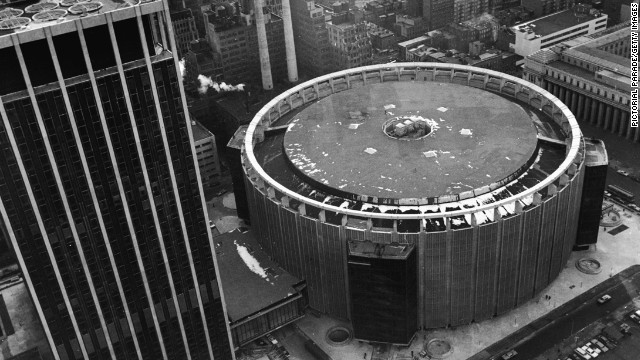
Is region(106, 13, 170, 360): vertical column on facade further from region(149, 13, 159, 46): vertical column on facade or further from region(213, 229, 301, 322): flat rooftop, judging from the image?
region(213, 229, 301, 322): flat rooftop

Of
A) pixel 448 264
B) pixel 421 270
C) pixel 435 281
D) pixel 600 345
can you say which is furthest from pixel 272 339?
pixel 600 345

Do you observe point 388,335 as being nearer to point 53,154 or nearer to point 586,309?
point 586,309

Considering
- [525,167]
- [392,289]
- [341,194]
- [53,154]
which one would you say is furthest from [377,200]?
[53,154]

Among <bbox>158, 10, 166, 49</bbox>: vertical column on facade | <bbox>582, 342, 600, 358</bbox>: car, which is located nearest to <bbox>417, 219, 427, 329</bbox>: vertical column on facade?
<bbox>582, 342, 600, 358</bbox>: car

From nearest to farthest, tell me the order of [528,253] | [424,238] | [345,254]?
[424,238]
[345,254]
[528,253]

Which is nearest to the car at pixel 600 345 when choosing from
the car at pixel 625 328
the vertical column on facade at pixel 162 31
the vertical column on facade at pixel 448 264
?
the car at pixel 625 328

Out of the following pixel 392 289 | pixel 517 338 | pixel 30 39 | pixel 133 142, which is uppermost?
pixel 30 39

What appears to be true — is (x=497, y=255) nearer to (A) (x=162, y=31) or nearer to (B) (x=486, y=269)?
(B) (x=486, y=269)
